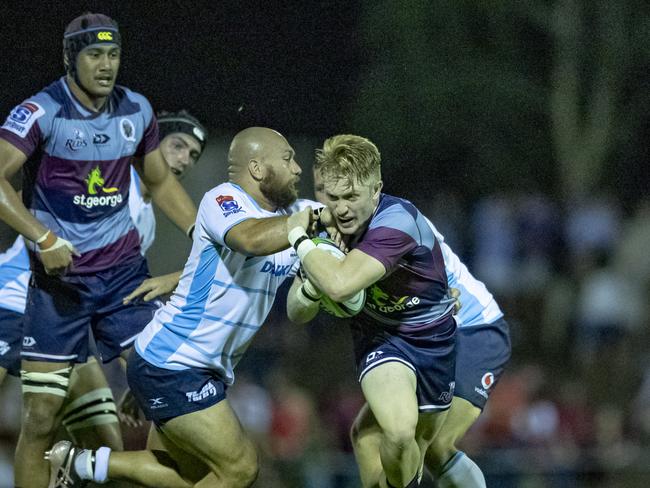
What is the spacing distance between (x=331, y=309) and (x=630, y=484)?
447 centimetres

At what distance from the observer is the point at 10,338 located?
6668 millimetres

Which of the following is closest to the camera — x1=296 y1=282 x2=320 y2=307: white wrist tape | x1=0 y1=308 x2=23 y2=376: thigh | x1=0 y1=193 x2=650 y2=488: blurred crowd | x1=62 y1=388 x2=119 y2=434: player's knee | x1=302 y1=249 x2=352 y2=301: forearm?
x1=302 y1=249 x2=352 y2=301: forearm

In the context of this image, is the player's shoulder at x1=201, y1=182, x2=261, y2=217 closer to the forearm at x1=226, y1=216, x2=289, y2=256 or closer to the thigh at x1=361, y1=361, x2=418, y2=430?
the forearm at x1=226, y1=216, x2=289, y2=256

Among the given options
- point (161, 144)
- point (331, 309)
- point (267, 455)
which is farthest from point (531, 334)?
point (331, 309)

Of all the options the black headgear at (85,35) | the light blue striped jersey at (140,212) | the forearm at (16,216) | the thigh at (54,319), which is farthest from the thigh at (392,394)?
the black headgear at (85,35)

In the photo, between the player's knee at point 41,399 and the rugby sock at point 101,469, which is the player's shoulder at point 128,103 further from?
the rugby sock at point 101,469

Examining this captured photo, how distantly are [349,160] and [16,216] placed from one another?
1.69 m

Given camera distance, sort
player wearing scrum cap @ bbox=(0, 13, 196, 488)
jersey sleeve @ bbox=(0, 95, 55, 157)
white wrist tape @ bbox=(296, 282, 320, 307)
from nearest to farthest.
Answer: white wrist tape @ bbox=(296, 282, 320, 307), jersey sleeve @ bbox=(0, 95, 55, 157), player wearing scrum cap @ bbox=(0, 13, 196, 488)

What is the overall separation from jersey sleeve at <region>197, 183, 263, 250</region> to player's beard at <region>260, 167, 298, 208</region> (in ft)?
0.36

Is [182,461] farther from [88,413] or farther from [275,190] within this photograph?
[275,190]

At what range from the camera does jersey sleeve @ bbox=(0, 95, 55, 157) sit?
6.16m

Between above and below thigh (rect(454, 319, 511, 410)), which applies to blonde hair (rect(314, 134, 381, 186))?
above

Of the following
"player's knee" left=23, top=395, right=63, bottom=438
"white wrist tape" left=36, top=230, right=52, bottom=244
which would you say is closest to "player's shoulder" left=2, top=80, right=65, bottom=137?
"white wrist tape" left=36, top=230, right=52, bottom=244

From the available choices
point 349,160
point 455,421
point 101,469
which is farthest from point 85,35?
point 455,421
